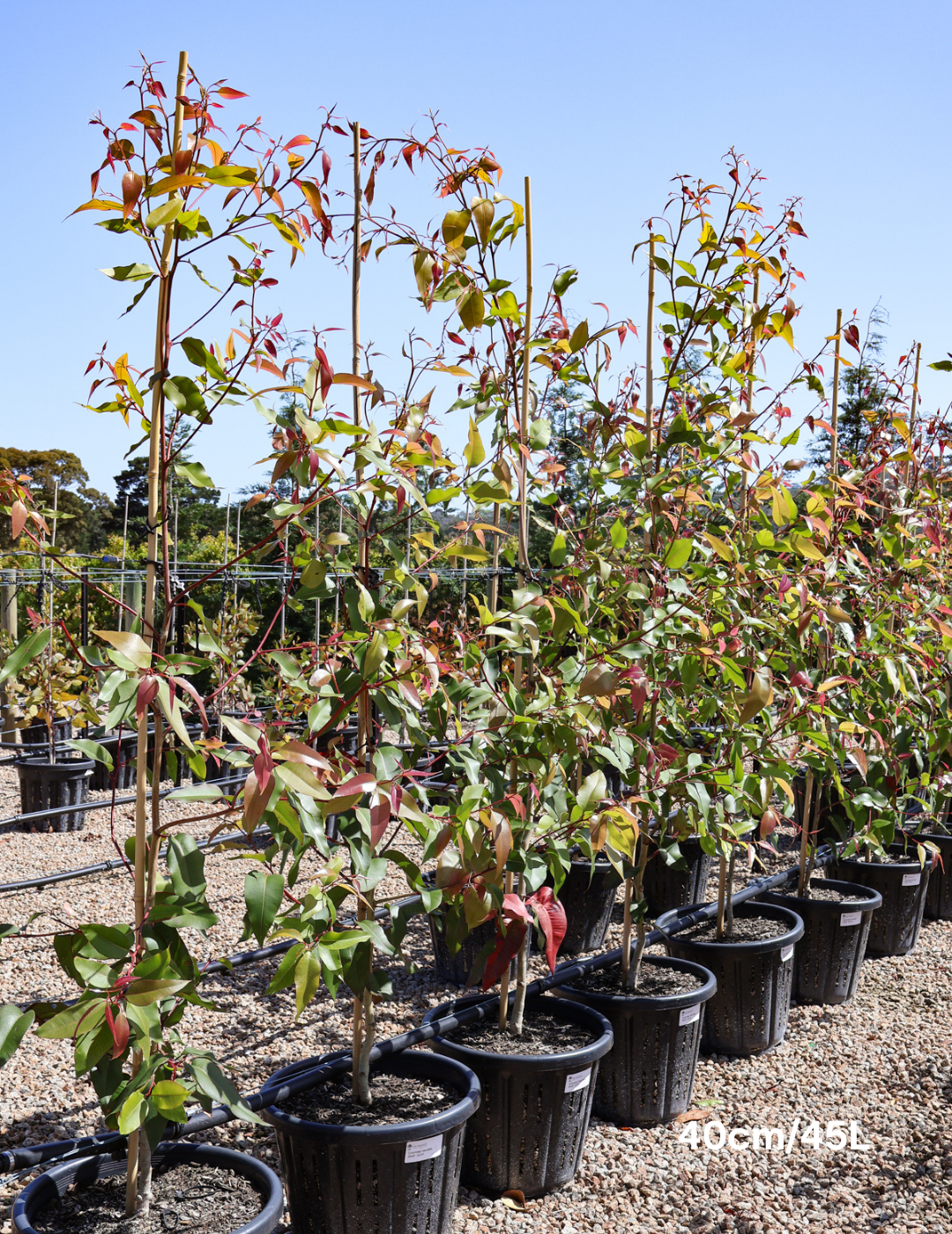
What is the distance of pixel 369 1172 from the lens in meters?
1.62

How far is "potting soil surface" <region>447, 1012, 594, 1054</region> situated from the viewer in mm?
2043

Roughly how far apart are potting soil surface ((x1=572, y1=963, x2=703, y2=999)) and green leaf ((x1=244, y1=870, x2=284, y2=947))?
A: 4.15ft

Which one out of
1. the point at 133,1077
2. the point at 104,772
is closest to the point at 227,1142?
the point at 133,1077

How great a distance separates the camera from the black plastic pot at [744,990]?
2.66m

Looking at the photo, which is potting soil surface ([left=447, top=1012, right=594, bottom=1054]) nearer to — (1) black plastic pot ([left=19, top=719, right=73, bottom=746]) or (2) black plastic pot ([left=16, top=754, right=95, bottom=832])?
(2) black plastic pot ([left=16, top=754, right=95, bottom=832])

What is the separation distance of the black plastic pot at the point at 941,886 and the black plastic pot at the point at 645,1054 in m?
2.10

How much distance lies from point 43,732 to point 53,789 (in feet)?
7.06

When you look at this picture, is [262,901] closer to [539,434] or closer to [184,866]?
[184,866]

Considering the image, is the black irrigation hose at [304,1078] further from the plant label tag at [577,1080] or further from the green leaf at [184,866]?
the green leaf at [184,866]

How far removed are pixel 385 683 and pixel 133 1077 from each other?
63cm

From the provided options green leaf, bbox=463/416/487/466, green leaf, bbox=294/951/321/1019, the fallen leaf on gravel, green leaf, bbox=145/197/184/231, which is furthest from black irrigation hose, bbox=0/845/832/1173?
green leaf, bbox=145/197/184/231

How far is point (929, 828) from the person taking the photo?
448 cm

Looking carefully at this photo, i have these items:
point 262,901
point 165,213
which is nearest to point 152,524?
point 165,213

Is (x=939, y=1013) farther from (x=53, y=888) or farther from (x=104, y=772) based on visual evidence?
(x=104, y=772)
